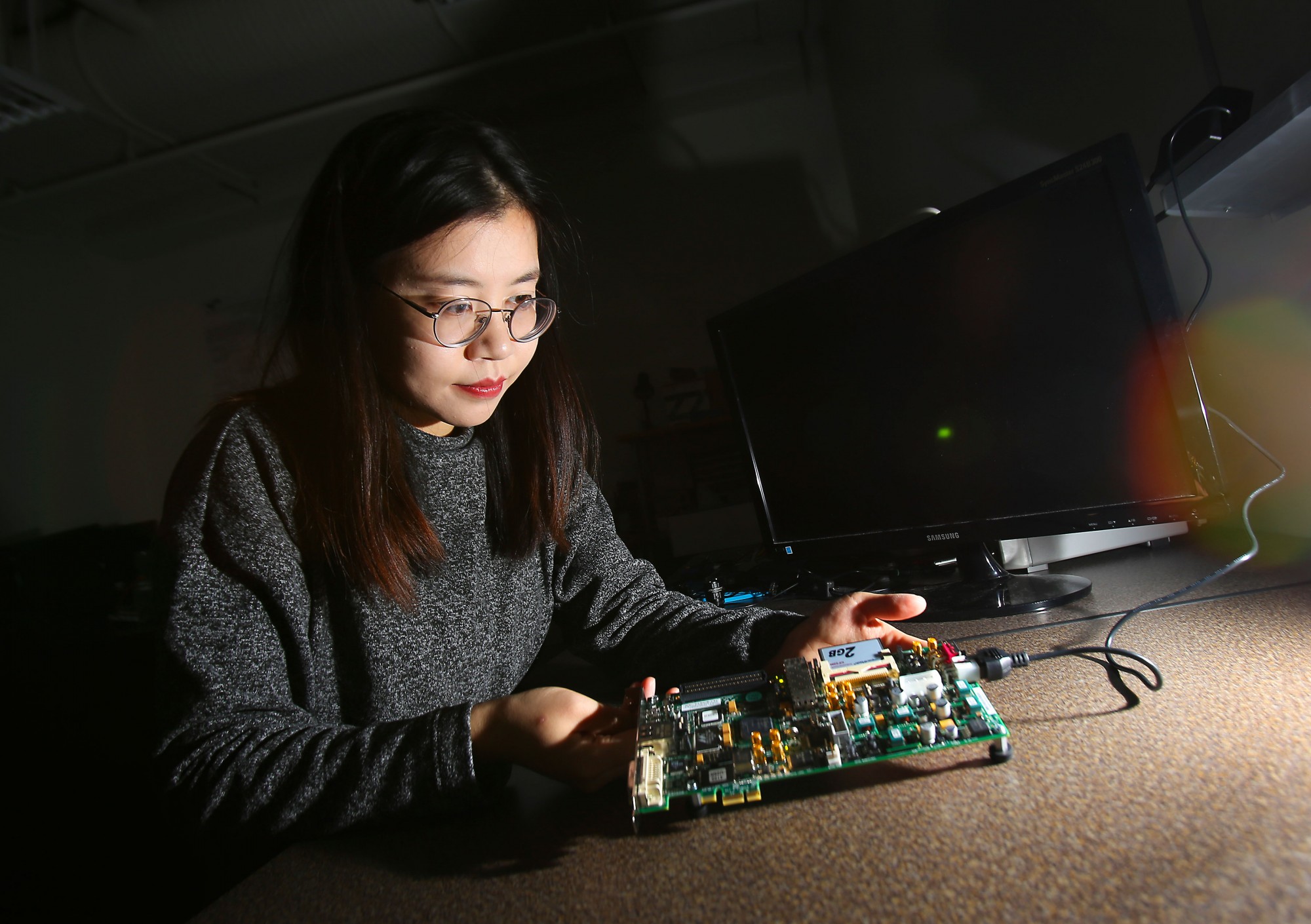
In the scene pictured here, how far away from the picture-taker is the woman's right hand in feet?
1.86

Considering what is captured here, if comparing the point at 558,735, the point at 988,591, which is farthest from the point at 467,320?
the point at 988,591

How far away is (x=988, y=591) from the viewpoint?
973 millimetres

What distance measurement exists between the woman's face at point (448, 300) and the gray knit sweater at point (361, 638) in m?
0.10

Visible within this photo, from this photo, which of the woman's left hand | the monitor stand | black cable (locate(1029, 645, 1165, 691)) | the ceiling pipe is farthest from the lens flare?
the ceiling pipe

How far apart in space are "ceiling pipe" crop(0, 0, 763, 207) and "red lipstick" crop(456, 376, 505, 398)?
6.35 ft

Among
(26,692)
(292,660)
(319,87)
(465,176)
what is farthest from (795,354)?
(319,87)

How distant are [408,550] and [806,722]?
20.6 inches

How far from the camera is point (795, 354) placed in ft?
3.82

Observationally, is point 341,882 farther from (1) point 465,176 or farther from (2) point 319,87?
(2) point 319,87

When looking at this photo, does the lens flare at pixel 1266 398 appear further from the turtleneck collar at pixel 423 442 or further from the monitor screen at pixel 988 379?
the turtleneck collar at pixel 423 442

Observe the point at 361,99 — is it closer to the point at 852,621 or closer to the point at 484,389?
the point at 484,389

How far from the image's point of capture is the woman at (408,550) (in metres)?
0.59

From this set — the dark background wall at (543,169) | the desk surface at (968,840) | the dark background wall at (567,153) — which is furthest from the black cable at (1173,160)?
the desk surface at (968,840)

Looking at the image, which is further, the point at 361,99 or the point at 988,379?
the point at 361,99
